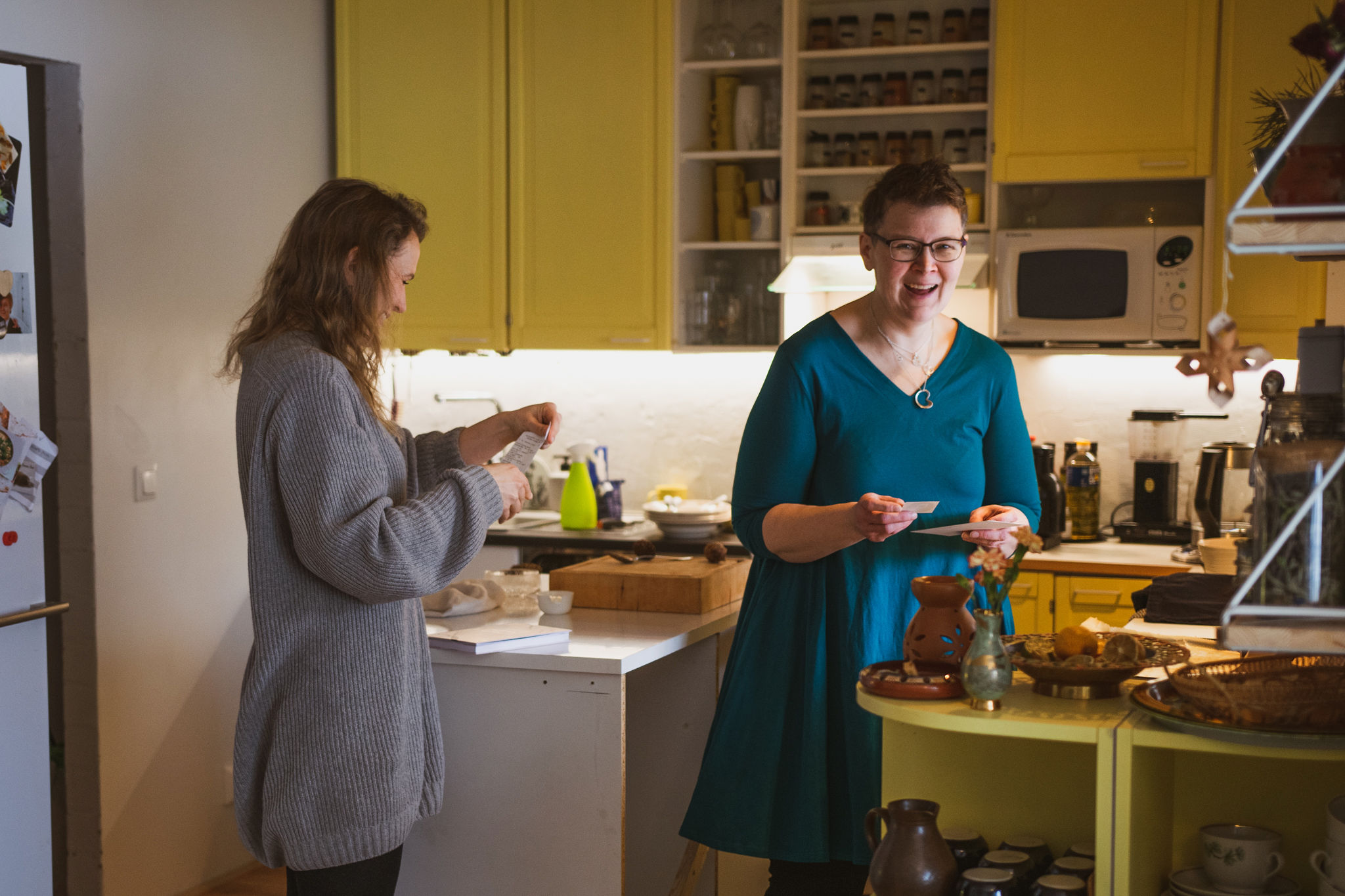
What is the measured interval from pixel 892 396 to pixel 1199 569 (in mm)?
1517

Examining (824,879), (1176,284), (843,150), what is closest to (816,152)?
(843,150)

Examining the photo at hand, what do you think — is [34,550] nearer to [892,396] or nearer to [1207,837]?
[892,396]

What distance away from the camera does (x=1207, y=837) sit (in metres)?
1.62

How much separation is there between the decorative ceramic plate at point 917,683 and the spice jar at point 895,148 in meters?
2.48

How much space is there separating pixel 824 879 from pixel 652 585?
743 millimetres

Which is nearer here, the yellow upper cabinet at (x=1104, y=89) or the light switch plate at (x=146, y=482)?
the light switch plate at (x=146, y=482)

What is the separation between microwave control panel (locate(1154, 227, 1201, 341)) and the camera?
3545 mm

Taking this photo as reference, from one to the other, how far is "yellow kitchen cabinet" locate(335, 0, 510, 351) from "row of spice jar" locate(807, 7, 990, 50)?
1.01 m

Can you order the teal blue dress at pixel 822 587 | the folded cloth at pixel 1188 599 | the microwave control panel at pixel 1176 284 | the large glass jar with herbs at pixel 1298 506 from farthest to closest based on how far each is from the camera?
the microwave control panel at pixel 1176 284, the folded cloth at pixel 1188 599, the teal blue dress at pixel 822 587, the large glass jar with herbs at pixel 1298 506

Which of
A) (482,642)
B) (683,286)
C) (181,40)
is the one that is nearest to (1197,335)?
(683,286)

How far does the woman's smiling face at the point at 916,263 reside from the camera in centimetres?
201

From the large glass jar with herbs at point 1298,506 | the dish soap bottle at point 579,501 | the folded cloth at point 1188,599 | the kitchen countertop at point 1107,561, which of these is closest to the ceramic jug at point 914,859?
the large glass jar with herbs at point 1298,506

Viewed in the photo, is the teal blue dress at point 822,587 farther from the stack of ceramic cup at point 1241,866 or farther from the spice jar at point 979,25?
the spice jar at point 979,25

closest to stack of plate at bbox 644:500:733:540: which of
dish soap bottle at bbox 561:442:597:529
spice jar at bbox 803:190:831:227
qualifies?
dish soap bottle at bbox 561:442:597:529
